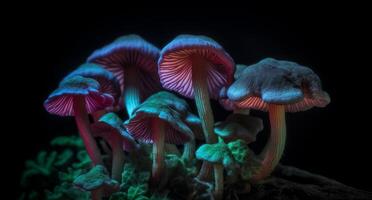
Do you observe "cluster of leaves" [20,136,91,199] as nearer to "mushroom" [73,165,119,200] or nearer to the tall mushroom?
the tall mushroom

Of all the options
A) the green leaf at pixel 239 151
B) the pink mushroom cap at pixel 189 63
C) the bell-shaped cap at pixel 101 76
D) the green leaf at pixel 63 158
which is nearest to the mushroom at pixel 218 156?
the green leaf at pixel 239 151

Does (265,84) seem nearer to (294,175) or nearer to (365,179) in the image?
(294,175)

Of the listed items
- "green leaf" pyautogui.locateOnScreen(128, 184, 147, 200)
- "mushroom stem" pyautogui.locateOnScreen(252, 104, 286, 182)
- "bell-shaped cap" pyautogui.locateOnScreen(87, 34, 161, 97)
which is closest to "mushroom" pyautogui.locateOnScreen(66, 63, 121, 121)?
"bell-shaped cap" pyautogui.locateOnScreen(87, 34, 161, 97)

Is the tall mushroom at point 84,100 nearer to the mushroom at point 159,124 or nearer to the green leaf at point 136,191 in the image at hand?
the mushroom at point 159,124

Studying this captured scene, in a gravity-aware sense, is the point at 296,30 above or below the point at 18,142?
above

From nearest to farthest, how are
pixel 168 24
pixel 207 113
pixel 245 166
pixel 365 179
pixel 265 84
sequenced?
pixel 265 84 < pixel 245 166 < pixel 207 113 < pixel 365 179 < pixel 168 24

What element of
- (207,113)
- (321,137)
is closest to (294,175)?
(207,113)

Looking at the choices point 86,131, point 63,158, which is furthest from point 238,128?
point 63,158
